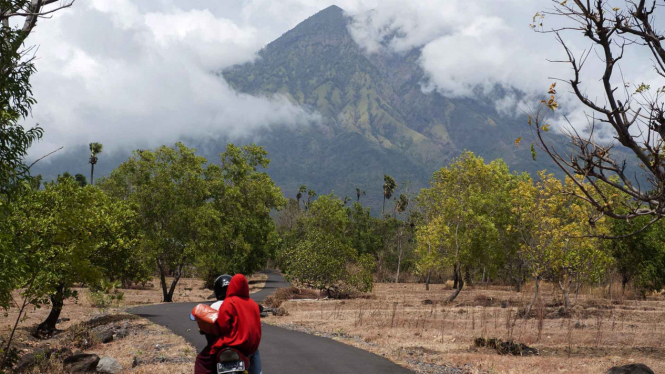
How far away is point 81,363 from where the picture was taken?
13070 mm

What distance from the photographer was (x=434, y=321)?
23.2 metres

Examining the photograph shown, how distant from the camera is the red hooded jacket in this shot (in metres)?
6.20

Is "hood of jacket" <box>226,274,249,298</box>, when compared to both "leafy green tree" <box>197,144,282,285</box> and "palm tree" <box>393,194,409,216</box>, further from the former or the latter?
"palm tree" <box>393,194,409,216</box>

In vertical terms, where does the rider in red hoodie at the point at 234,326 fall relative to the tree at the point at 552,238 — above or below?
below

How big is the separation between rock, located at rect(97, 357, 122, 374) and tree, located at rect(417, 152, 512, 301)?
25957 millimetres

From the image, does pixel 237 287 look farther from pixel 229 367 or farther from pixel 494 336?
pixel 494 336

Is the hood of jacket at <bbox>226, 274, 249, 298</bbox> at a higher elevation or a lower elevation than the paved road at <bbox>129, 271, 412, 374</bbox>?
higher

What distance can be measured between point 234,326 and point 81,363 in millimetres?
8990

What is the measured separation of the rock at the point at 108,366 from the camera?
42.3 feet

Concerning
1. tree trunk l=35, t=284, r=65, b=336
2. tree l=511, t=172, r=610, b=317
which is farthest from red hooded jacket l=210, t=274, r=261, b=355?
tree l=511, t=172, r=610, b=317

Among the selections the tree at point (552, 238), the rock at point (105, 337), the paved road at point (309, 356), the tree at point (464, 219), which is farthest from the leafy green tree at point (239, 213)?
the tree at point (552, 238)

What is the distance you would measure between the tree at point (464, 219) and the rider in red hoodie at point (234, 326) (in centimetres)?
3055

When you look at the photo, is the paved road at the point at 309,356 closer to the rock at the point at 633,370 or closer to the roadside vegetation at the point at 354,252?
the roadside vegetation at the point at 354,252

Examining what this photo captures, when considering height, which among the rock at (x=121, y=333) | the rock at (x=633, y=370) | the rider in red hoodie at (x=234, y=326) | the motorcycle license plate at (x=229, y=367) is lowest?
the rock at (x=121, y=333)
